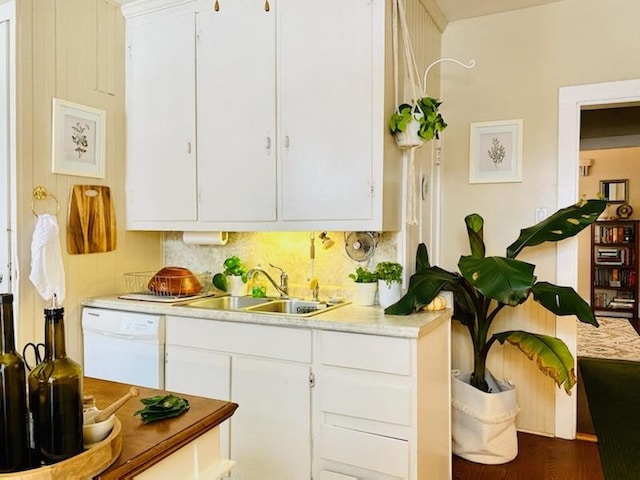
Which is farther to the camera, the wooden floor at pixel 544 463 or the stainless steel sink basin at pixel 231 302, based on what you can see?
the stainless steel sink basin at pixel 231 302

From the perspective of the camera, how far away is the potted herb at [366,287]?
2.71 m

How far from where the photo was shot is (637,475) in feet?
8.82

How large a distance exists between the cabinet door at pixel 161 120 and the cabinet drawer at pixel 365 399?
1.42 metres

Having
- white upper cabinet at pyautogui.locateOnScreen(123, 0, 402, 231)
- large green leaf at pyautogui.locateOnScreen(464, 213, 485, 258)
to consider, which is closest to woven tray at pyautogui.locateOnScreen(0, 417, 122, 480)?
white upper cabinet at pyautogui.locateOnScreen(123, 0, 402, 231)

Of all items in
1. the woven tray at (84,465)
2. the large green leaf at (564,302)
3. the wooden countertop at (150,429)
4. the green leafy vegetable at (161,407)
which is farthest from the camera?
the large green leaf at (564,302)

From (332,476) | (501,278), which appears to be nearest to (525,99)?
(501,278)

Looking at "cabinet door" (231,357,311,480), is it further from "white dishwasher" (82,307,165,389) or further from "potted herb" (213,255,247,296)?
"potted herb" (213,255,247,296)

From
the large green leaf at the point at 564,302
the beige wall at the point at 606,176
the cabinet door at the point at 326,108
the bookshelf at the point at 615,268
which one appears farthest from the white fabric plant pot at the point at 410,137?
the bookshelf at the point at 615,268

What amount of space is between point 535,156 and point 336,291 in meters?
1.51

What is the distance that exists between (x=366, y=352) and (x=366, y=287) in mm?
576

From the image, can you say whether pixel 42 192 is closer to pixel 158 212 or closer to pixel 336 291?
pixel 158 212

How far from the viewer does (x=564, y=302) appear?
2469 millimetres

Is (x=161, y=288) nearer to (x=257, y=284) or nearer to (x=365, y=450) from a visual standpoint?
(x=257, y=284)

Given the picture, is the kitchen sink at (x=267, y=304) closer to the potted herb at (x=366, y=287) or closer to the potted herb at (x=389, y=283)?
the potted herb at (x=366, y=287)
